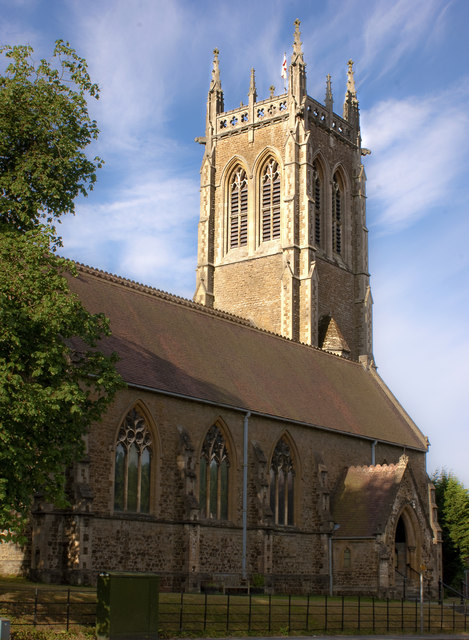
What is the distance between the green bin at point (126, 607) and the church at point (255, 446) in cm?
611

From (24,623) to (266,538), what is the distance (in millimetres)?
15313

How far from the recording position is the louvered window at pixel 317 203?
5750 centimetres

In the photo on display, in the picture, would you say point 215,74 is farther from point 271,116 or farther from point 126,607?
point 126,607

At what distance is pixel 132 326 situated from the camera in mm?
32781

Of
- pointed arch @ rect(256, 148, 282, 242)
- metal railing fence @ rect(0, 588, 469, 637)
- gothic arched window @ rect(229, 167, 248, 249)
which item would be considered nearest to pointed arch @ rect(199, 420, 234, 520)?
metal railing fence @ rect(0, 588, 469, 637)

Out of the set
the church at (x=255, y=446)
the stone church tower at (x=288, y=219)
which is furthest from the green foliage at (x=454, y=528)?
the stone church tower at (x=288, y=219)

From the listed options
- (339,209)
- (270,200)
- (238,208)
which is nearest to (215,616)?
(270,200)

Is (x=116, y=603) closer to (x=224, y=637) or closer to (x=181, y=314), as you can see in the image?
(x=224, y=637)

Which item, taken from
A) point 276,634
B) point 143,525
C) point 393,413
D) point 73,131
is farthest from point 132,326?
point 393,413

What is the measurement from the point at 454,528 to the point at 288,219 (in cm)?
2076

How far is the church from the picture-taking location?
28.5m

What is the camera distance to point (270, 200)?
189 ft

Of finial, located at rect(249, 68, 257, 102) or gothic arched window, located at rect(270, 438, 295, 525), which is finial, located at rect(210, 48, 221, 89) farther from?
gothic arched window, located at rect(270, 438, 295, 525)

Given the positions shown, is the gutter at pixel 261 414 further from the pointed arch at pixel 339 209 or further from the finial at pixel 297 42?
the finial at pixel 297 42
